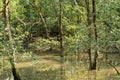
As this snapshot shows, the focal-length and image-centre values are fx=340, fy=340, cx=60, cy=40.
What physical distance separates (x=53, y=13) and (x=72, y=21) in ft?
8.95

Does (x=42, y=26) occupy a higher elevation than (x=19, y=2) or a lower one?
lower

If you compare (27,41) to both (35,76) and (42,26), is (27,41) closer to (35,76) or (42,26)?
(42,26)

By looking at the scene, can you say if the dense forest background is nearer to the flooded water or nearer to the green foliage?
the green foliage

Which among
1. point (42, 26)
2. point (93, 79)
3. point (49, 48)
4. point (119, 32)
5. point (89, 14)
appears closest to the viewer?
point (119, 32)

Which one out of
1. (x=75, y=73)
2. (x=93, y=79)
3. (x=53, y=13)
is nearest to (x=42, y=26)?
(x=53, y=13)

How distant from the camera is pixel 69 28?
131 feet

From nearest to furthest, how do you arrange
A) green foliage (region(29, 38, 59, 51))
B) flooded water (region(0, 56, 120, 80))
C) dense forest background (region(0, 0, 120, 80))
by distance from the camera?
1. dense forest background (region(0, 0, 120, 80))
2. flooded water (region(0, 56, 120, 80))
3. green foliage (region(29, 38, 59, 51))

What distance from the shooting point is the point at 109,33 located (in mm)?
21484

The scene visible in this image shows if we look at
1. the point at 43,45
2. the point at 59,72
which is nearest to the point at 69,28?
the point at 43,45

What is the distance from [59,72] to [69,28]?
14.4m

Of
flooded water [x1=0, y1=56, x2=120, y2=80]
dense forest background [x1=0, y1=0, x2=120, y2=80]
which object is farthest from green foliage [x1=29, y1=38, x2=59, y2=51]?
flooded water [x1=0, y1=56, x2=120, y2=80]

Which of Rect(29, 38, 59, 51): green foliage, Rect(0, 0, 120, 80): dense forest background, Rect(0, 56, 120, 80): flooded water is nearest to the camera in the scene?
Rect(0, 0, 120, 80): dense forest background

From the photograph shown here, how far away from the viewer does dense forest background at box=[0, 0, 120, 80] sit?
22656 mm

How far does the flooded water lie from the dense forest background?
614 mm
